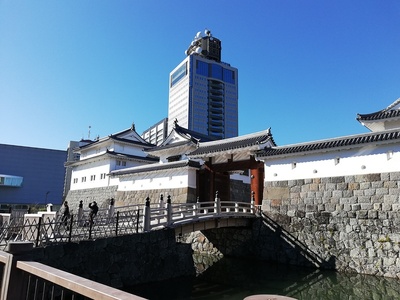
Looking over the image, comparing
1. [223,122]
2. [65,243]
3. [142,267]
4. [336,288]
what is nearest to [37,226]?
[65,243]

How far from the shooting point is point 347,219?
1260cm

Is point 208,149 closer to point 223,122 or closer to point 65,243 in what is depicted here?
point 65,243

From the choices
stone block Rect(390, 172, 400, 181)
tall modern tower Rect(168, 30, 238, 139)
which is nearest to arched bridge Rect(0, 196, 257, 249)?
stone block Rect(390, 172, 400, 181)

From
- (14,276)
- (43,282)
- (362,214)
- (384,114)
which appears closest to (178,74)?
(384,114)

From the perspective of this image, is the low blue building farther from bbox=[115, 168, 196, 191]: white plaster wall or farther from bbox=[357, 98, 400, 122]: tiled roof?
bbox=[357, 98, 400, 122]: tiled roof

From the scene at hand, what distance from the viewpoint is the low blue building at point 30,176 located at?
4203 cm

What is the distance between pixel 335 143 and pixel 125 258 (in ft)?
34.1

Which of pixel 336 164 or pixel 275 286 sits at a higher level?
pixel 336 164

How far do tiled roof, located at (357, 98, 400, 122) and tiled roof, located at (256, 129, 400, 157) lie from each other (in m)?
2.50

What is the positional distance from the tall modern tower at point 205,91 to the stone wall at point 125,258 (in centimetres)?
6682

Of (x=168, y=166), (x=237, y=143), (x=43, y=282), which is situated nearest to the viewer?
(x=43, y=282)

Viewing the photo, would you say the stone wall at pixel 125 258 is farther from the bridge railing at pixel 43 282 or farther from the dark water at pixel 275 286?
the bridge railing at pixel 43 282

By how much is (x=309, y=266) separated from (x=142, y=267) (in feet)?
25.2

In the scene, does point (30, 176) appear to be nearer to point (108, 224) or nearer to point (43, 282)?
point (108, 224)
